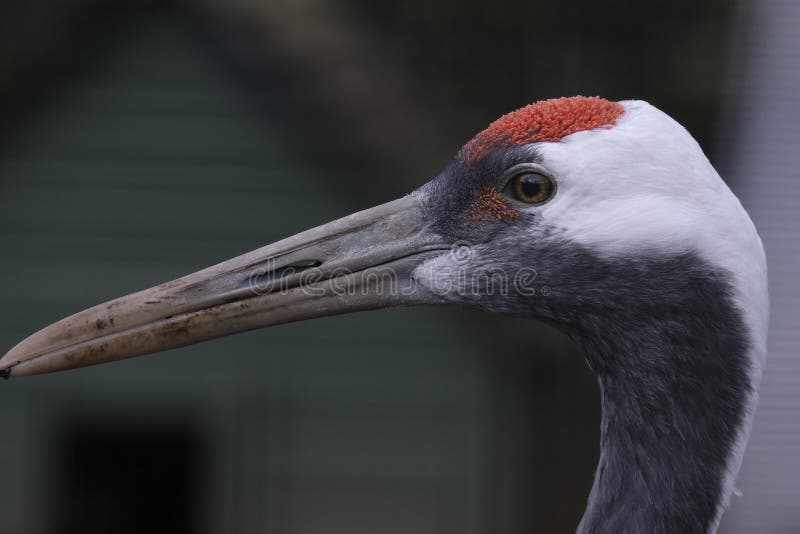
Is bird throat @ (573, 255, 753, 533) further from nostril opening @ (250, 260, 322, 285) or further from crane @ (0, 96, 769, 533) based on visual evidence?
nostril opening @ (250, 260, 322, 285)

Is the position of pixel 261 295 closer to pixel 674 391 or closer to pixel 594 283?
pixel 594 283

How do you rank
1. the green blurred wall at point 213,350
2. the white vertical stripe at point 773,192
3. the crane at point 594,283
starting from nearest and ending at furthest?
the crane at point 594,283
the white vertical stripe at point 773,192
the green blurred wall at point 213,350

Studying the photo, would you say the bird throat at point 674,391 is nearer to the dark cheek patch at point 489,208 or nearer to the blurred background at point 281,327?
the dark cheek patch at point 489,208

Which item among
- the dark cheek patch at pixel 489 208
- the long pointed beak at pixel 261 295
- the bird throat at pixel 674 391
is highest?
the dark cheek patch at pixel 489 208

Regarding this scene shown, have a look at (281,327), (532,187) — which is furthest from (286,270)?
(281,327)

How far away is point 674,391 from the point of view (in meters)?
2.07

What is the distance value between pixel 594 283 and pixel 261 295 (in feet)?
2.56

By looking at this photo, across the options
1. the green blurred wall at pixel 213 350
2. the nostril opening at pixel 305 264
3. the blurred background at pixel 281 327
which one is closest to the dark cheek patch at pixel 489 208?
the nostril opening at pixel 305 264

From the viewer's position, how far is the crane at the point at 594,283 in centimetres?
204

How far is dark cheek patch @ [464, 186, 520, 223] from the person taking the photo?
2148 mm

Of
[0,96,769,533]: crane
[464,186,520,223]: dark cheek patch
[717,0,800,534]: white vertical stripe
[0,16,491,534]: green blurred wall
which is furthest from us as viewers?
[0,16,491,534]: green blurred wall

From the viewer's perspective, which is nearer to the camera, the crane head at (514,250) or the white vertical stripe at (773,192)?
the crane head at (514,250)

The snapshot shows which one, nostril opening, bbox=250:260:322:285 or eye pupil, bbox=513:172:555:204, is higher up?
eye pupil, bbox=513:172:555:204

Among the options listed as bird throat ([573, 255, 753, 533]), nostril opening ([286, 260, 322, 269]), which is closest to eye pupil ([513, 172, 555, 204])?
bird throat ([573, 255, 753, 533])
